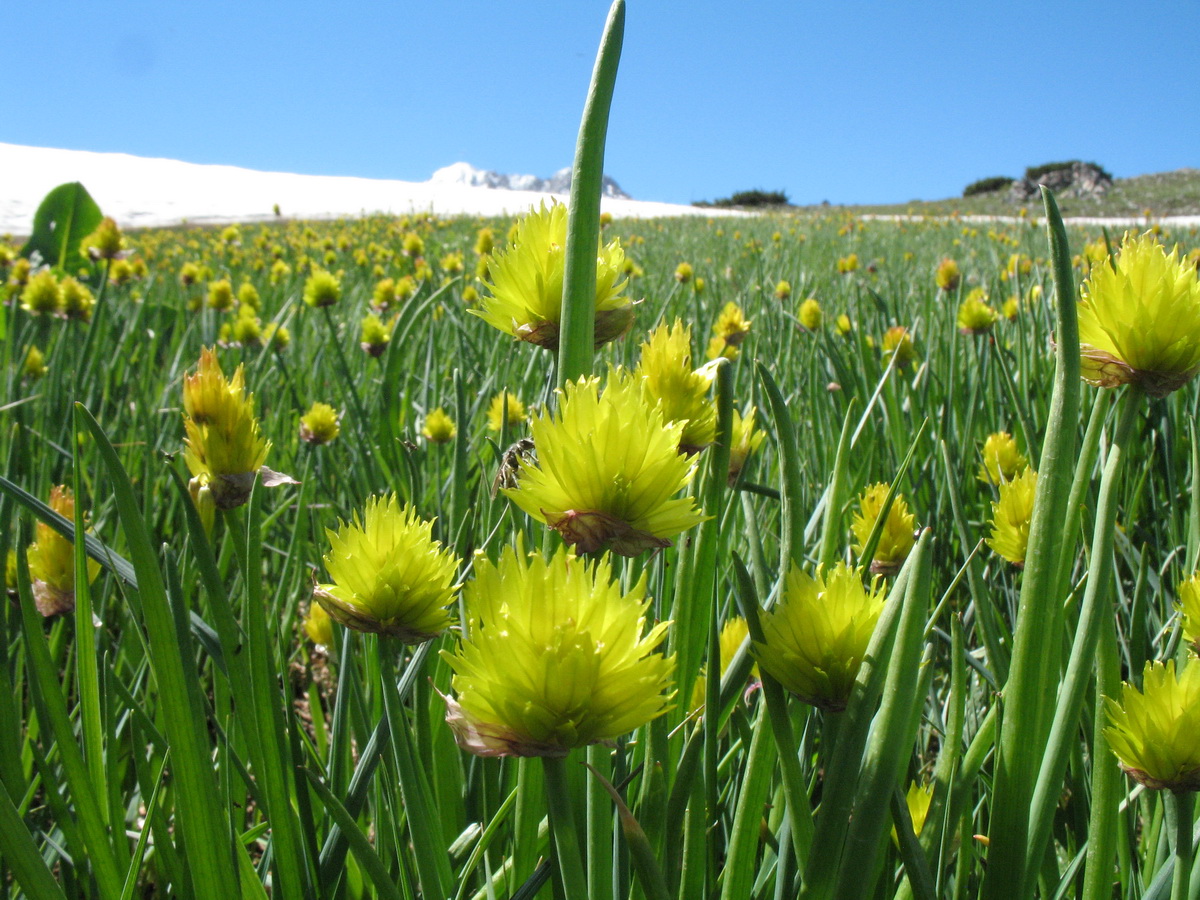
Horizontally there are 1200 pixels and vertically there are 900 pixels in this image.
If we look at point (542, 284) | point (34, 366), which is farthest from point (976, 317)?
point (34, 366)

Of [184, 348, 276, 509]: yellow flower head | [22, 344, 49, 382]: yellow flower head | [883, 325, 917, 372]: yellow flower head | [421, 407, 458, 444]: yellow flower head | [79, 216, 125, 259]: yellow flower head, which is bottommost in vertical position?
[421, 407, 458, 444]: yellow flower head

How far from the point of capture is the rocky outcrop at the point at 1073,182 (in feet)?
61.2

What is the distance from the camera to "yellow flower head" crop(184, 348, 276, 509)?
0.47 m

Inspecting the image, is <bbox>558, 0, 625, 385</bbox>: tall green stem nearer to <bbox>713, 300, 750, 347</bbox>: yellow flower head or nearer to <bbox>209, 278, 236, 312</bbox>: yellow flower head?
<bbox>713, 300, 750, 347</bbox>: yellow flower head

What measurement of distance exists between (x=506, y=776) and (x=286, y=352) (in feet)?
5.84

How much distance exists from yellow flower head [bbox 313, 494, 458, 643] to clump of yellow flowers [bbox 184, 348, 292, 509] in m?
0.12

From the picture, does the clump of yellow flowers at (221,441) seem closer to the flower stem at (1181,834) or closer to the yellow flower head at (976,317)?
the flower stem at (1181,834)

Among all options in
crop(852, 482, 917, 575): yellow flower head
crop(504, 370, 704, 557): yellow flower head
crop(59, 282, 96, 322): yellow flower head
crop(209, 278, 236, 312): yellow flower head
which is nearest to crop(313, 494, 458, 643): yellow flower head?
crop(504, 370, 704, 557): yellow flower head

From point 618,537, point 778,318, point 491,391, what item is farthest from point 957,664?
point 778,318

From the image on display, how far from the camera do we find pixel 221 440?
1.56 ft

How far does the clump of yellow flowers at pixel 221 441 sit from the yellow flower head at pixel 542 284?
0.18 meters

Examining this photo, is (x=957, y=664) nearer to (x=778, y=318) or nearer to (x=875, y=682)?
(x=875, y=682)

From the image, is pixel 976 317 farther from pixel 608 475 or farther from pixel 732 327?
pixel 608 475

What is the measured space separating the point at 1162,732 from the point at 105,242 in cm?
233
